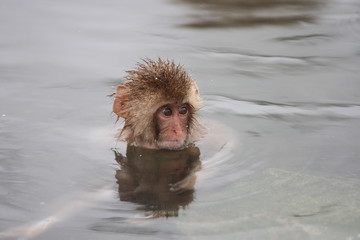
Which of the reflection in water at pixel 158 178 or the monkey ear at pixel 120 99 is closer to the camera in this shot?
the reflection in water at pixel 158 178

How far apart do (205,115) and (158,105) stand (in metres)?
1.14

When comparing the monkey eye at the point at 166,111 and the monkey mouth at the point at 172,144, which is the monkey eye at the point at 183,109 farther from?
the monkey mouth at the point at 172,144

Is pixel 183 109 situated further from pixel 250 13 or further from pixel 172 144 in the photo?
pixel 250 13

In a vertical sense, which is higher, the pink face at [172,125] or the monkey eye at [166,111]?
the monkey eye at [166,111]

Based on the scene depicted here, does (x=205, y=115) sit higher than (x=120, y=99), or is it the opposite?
(x=120, y=99)

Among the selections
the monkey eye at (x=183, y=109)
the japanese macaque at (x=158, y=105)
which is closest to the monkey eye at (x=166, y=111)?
the japanese macaque at (x=158, y=105)

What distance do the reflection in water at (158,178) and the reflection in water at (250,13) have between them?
13.5 ft

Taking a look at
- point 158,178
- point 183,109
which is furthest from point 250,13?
point 158,178

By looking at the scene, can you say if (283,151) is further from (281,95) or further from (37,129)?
(37,129)

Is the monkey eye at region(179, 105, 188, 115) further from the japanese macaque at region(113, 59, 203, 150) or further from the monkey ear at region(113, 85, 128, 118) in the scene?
the monkey ear at region(113, 85, 128, 118)

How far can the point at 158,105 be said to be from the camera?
20.3ft

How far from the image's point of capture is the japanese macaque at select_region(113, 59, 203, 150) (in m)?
6.02

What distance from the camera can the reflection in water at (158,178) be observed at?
5.16m

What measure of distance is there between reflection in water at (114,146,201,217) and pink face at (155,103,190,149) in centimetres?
8
